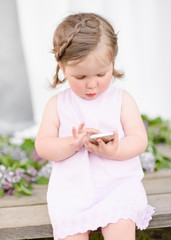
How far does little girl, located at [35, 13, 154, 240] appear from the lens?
61.2 inches

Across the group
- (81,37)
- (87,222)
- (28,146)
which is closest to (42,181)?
(28,146)

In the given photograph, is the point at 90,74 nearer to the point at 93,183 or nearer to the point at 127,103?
the point at 127,103

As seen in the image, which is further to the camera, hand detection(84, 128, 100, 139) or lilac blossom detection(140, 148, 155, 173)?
lilac blossom detection(140, 148, 155, 173)

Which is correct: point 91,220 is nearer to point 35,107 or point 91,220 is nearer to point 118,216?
point 118,216

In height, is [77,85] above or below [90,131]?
above

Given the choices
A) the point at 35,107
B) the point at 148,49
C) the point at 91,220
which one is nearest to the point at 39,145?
the point at 91,220

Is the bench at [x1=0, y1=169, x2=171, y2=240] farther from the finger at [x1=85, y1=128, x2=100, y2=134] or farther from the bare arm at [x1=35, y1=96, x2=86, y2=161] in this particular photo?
the finger at [x1=85, y1=128, x2=100, y2=134]

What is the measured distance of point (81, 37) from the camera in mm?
1539

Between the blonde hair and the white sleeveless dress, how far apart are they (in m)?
0.24

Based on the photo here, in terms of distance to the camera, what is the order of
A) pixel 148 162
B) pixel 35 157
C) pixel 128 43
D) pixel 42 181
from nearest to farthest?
pixel 42 181, pixel 148 162, pixel 35 157, pixel 128 43

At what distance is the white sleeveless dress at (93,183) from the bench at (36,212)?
0.12m

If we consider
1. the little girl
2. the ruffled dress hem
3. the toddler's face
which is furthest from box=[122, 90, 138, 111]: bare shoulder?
the ruffled dress hem

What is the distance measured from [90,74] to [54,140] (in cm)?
34

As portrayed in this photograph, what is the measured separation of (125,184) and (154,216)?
0.83 ft
